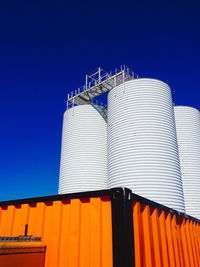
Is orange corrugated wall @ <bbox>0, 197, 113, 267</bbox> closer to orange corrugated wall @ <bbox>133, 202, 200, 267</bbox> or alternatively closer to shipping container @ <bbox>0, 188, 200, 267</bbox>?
shipping container @ <bbox>0, 188, 200, 267</bbox>

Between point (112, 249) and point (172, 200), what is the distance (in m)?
10.8

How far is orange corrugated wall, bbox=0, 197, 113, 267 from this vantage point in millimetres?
3142

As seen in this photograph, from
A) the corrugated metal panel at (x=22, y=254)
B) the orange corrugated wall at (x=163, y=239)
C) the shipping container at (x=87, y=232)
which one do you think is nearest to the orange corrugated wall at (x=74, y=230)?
the shipping container at (x=87, y=232)

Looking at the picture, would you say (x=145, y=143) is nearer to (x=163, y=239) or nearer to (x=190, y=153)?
(x=190, y=153)

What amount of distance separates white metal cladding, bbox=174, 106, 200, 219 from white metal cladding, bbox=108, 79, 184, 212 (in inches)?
131

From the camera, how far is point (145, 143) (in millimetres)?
13445

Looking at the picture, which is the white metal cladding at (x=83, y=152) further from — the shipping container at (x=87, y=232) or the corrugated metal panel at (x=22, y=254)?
the corrugated metal panel at (x=22, y=254)

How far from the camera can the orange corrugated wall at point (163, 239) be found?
3.34 metres

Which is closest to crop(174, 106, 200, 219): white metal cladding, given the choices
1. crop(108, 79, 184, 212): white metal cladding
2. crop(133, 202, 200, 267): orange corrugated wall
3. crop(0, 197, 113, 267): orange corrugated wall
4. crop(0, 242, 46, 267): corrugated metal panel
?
crop(108, 79, 184, 212): white metal cladding

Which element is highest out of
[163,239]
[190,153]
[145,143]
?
[190,153]

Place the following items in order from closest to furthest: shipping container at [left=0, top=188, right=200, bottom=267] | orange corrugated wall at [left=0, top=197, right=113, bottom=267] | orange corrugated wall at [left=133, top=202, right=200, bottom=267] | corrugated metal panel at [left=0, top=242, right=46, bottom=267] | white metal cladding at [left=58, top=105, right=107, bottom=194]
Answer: corrugated metal panel at [left=0, top=242, right=46, bottom=267] → shipping container at [left=0, top=188, right=200, bottom=267] → orange corrugated wall at [left=0, top=197, right=113, bottom=267] → orange corrugated wall at [left=133, top=202, right=200, bottom=267] → white metal cladding at [left=58, top=105, right=107, bottom=194]

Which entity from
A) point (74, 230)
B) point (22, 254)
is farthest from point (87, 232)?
point (22, 254)

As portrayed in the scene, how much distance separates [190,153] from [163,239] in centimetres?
1468

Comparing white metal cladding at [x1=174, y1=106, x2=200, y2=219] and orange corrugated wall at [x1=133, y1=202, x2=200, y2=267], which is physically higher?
white metal cladding at [x1=174, y1=106, x2=200, y2=219]
